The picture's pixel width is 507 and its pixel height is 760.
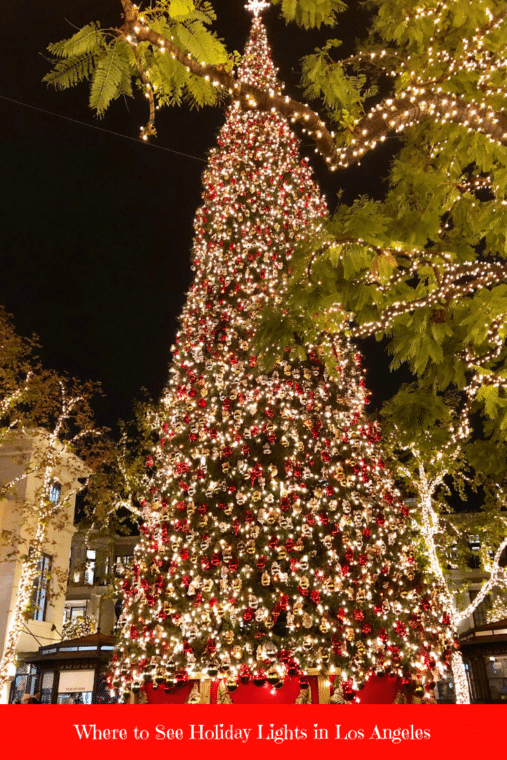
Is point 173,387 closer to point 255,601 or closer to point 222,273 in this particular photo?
point 222,273

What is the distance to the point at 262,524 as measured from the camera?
283 inches

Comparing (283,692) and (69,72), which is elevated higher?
(69,72)

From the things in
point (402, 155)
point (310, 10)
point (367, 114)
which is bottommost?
point (367, 114)

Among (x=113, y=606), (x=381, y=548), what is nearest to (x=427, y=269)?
(x=381, y=548)

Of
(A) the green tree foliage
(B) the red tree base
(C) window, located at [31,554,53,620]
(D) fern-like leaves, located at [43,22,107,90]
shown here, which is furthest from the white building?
(D) fern-like leaves, located at [43,22,107,90]

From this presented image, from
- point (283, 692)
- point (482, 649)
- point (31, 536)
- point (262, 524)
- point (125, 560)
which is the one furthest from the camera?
point (125, 560)

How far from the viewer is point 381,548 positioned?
7.51 meters

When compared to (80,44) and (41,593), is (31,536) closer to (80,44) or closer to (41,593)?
(41,593)

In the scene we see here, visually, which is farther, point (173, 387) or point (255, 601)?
point (173, 387)

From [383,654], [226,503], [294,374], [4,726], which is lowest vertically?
[4,726]

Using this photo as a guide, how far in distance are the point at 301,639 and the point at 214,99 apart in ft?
19.6

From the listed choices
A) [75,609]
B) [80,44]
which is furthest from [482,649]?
[75,609]

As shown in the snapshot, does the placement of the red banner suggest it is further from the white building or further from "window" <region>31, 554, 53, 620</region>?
"window" <region>31, 554, 53, 620</region>

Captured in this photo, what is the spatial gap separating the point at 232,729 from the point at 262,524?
14.1 feet
